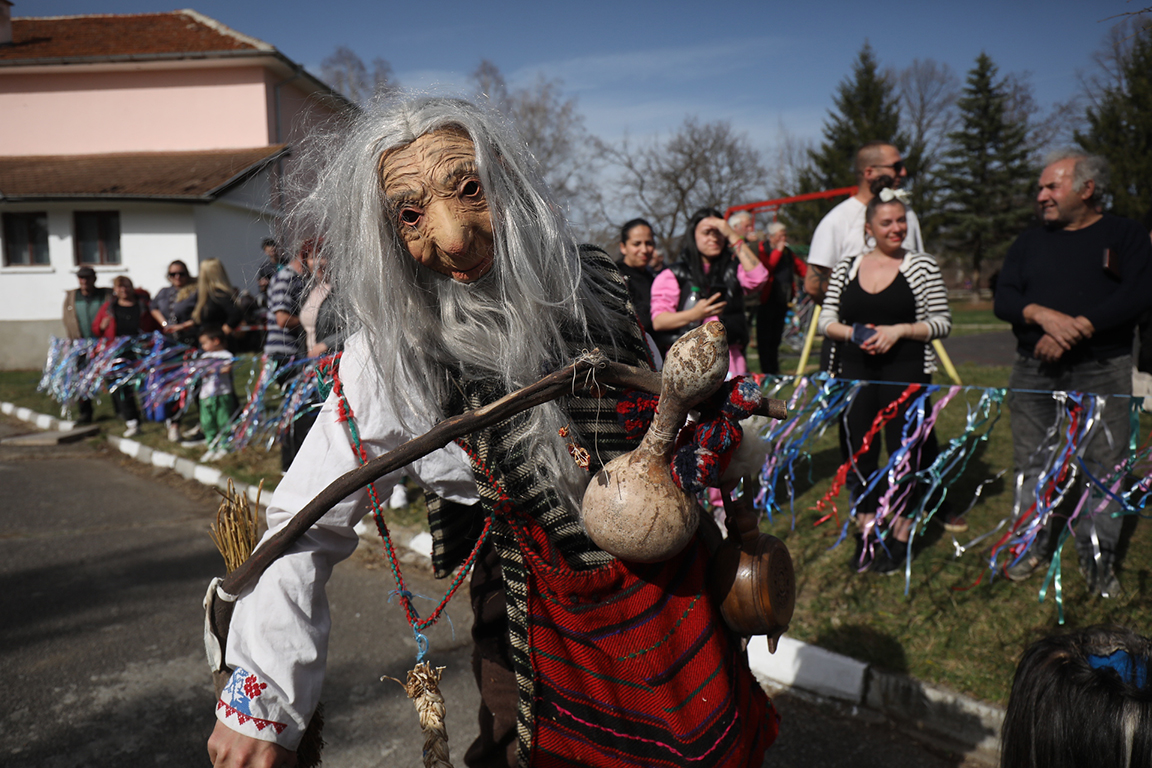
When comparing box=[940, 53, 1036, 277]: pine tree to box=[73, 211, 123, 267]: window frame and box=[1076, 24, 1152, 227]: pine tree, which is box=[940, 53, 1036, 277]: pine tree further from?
box=[73, 211, 123, 267]: window frame

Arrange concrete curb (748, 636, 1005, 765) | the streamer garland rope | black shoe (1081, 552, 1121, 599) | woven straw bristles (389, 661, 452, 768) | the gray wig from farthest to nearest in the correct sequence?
the gray wig → black shoe (1081, 552, 1121, 599) → the streamer garland rope → concrete curb (748, 636, 1005, 765) → woven straw bristles (389, 661, 452, 768)

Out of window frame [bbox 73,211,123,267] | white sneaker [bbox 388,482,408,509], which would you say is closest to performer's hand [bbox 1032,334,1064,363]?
white sneaker [bbox 388,482,408,509]

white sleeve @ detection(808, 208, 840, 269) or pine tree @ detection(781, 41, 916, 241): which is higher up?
pine tree @ detection(781, 41, 916, 241)

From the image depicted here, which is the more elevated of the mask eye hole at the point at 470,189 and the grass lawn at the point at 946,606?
the mask eye hole at the point at 470,189

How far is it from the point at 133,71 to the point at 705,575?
75.8 ft

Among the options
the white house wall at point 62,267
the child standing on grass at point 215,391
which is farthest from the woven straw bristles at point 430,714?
the white house wall at point 62,267

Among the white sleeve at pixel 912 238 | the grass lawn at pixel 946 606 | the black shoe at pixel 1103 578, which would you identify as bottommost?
the grass lawn at pixel 946 606

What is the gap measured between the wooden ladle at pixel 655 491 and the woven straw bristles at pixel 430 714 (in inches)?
16.5

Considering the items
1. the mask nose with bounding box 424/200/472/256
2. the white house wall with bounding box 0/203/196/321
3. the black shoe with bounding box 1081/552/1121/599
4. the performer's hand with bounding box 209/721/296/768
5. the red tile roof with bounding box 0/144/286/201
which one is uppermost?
the red tile roof with bounding box 0/144/286/201

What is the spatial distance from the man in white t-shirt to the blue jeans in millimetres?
1071

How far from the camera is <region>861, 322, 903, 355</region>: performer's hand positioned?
3801 millimetres

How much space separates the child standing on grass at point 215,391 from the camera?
7402mm

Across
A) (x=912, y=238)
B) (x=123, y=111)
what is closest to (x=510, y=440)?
(x=912, y=238)

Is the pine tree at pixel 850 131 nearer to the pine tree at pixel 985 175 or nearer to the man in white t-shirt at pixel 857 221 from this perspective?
the pine tree at pixel 985 175
